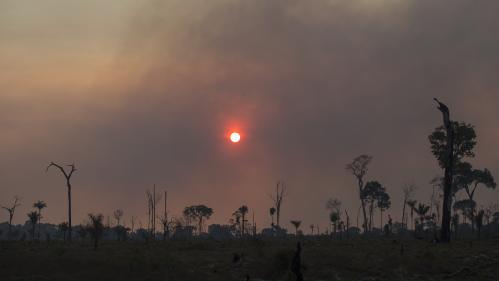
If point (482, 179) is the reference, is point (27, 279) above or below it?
below

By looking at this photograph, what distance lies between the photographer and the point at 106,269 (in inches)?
1294

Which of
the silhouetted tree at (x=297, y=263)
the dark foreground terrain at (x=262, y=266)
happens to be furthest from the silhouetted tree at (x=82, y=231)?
the silhouetted tree at (x=297, y=263)

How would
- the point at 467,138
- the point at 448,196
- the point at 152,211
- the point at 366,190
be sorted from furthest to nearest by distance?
the point at 366,190, the point at 152,211, the point at 467,138, the point at 448,196

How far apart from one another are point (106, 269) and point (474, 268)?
20.4 meters

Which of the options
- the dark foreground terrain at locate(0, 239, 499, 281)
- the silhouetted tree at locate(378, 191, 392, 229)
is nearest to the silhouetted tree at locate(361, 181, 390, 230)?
the silhouetted tree at locate(378, 191, 392, 229)

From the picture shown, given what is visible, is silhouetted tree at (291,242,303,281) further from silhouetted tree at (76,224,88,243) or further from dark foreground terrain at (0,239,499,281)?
silhouetted tree at (76,224,88,243)

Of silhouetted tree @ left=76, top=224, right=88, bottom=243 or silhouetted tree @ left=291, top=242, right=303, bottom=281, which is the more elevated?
silhouetted tree @ left=291, top=242, right=303, bottom=281

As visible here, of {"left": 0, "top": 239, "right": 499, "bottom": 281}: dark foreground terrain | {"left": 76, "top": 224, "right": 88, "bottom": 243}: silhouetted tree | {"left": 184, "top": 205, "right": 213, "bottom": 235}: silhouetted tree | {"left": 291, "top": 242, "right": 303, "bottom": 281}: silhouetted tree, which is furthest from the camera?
{"left": 184, "top": 205, "right": 213, "bottom": 235}: silhouetted tree

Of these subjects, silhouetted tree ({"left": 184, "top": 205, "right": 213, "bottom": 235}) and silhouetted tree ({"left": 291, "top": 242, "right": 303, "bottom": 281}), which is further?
silhouetted tree ({"left": 184, "top": 205, "right": 213, "bottom": 235})

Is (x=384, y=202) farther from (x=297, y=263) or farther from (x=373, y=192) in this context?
(x=297, y=263)

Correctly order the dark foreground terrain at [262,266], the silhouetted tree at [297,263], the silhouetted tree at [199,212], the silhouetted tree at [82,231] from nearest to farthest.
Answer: the silhouetted tree at [297,263], the dark foreground terrain at [262,266], the silhouetted tree at [82,231], the silhouetted tree at [199,212]

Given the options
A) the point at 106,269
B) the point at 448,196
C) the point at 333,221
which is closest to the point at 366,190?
the point at 333,221

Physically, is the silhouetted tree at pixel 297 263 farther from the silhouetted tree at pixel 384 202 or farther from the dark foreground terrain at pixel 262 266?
the silhouetted tree at pixel 384 202

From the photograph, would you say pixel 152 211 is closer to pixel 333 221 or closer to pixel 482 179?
pixel 333 221
